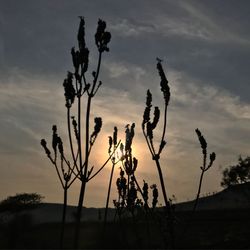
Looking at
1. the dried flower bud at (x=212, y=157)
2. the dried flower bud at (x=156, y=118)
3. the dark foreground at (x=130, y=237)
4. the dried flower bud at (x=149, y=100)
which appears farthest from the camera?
the dark foreground at (x=130, y=237)

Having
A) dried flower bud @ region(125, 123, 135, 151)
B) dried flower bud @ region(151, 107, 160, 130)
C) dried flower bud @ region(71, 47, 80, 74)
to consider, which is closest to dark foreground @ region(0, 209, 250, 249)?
dried flower bud @ region(125, 123, 135, 151)

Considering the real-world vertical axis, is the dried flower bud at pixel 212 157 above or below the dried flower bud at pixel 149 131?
below

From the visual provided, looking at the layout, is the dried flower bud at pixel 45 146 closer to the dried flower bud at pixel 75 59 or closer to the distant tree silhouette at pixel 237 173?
the dried flower bud at pixel 75 59

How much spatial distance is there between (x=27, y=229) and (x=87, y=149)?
37284 millimetres

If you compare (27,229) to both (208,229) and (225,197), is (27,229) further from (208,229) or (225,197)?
(225,197)

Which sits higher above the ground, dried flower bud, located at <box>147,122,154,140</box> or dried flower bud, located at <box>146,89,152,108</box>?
dried flower bud, located at <box>146,89,152,108</box>

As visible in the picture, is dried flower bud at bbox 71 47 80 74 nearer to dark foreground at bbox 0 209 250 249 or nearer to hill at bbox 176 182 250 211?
dark foreground at bbox 0 209 250 249

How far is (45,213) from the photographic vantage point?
120 m

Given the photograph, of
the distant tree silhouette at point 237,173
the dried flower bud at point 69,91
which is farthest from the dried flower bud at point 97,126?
the distant tree silhouette at point 237,173

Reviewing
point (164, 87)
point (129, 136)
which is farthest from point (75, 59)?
point (129, 136)

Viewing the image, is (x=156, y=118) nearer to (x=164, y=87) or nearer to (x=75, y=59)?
(x=164, y=87)

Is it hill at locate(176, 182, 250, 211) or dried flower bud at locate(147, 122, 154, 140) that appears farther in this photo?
hill at locate(176, 182, 250, 211)

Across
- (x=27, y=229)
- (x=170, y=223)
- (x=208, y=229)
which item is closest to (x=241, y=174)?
(x=208, y=229)

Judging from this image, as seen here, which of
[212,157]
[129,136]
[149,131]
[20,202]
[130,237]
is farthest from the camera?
[20,202]
